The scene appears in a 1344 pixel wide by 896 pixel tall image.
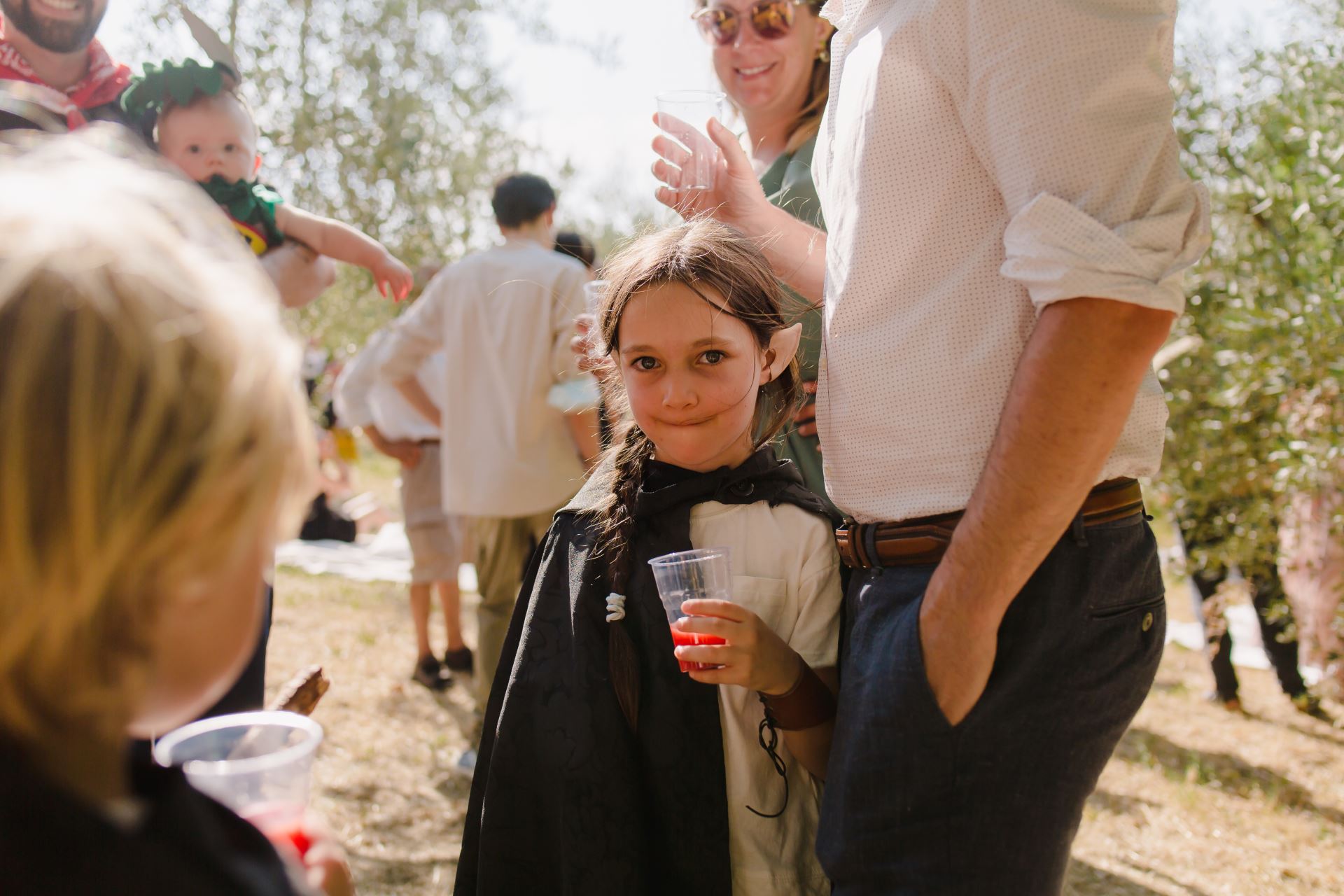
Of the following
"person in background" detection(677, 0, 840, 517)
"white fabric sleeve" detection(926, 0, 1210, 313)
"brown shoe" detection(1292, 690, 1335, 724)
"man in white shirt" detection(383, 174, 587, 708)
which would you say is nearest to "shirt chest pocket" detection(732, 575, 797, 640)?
"person in background" detection(677, 0, 840, 517)

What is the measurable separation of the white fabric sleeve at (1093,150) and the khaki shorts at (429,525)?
16.1 feet

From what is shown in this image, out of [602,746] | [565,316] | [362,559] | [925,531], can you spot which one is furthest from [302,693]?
[362,559]

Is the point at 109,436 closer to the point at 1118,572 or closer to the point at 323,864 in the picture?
the point at 323,864

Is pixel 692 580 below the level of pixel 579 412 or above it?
above

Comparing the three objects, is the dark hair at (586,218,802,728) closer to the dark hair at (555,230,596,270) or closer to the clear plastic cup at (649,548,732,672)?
the clear plastic cup at (649,548,732,672)

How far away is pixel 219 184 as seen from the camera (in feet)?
8.85

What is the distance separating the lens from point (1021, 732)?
1.36 m

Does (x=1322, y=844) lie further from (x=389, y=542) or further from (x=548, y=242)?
(x=389, y=542)

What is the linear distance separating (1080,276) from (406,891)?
9.99 feet

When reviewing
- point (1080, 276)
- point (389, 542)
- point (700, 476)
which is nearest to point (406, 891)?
point (700, 476)

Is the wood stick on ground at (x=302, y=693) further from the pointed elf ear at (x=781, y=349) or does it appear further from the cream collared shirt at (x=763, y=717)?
the pointed elf ear at (x=781, y=349)

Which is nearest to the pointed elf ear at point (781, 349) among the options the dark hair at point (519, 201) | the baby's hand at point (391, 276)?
the baby's hand at point (391, 276)

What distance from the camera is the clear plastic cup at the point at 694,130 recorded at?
204cm

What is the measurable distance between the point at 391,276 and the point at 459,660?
3.36m
